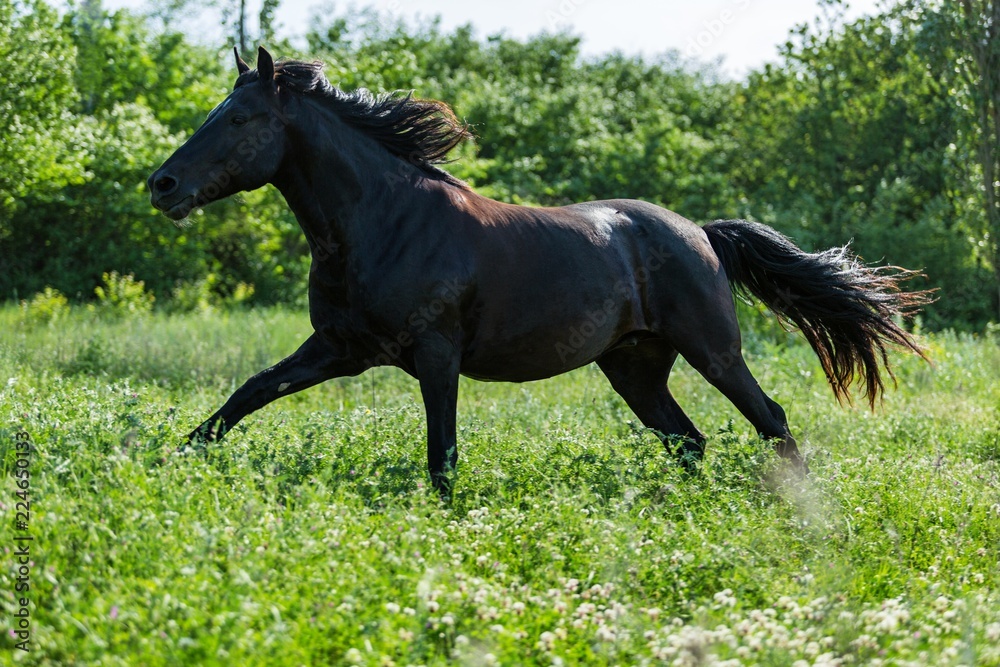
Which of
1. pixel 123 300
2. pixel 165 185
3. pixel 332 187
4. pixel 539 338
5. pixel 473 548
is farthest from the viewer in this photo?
pixel 123 300

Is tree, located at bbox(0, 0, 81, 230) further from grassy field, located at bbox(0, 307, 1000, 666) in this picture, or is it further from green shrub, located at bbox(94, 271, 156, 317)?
grassy field, located at bbox(0, 307, 1000, 666)

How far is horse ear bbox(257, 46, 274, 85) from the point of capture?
17.7 ft

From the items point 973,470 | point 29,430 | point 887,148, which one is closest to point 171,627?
point 29,430

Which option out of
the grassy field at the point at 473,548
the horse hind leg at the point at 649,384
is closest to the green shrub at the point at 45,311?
the grassy field at the point at 473,548

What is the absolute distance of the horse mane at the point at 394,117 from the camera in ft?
19.0

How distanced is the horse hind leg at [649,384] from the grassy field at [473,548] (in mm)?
386

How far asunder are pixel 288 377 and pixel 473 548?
180 centimetres

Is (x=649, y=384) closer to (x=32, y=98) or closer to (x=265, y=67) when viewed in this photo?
(x=265, y=67)

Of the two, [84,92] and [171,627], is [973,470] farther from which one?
[84,92]

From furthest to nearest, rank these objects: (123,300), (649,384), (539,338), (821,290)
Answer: (123,300) < (821,290) < (649,384) < (539,338)

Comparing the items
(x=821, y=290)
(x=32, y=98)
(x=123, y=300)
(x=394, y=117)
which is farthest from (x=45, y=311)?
(x=821, y=290)

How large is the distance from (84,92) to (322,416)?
14.5m

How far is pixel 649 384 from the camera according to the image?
273 inches

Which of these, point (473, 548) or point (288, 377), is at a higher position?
point (288, 377)
